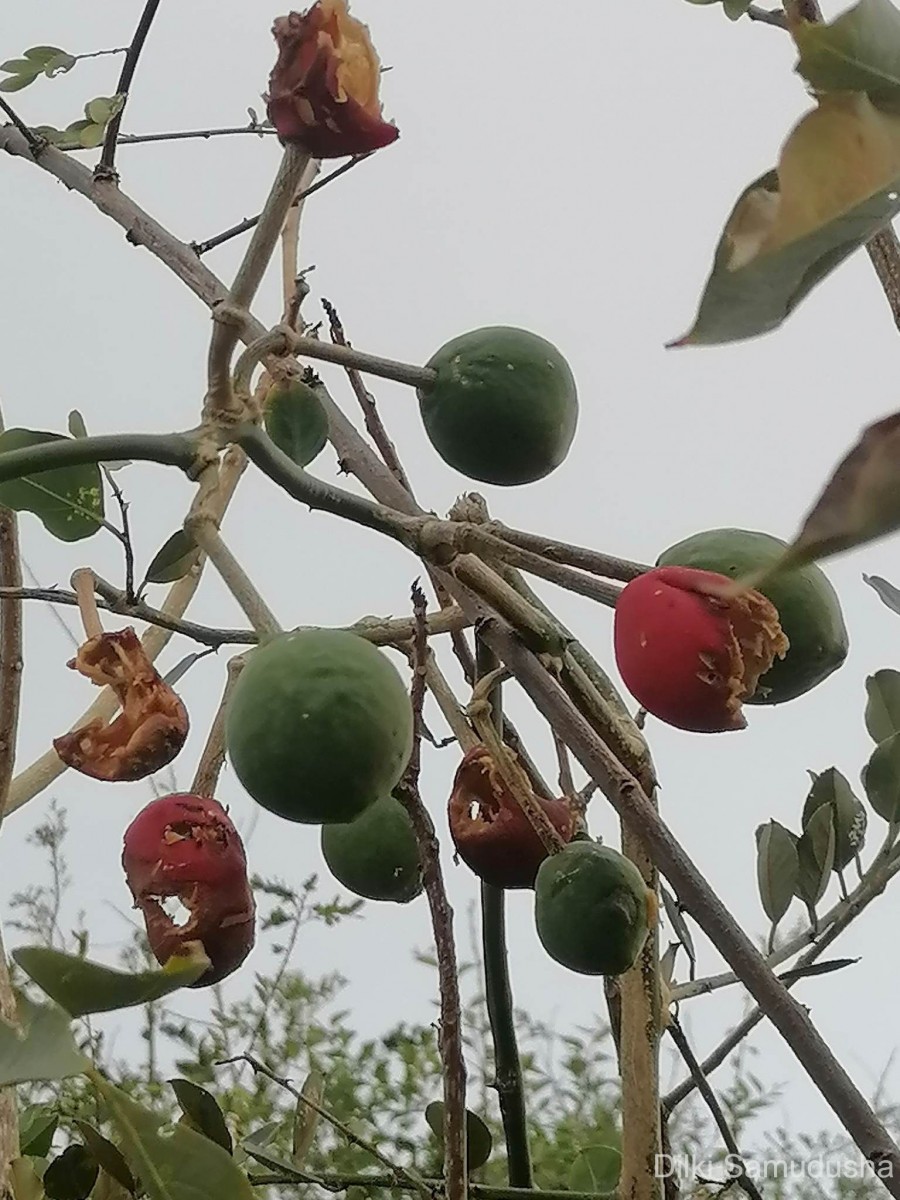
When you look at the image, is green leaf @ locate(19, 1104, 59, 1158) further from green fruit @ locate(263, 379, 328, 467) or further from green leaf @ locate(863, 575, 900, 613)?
green leaf @ locate(863, 575, 900, 613)

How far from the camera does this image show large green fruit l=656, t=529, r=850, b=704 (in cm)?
51

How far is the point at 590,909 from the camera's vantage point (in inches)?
20.3

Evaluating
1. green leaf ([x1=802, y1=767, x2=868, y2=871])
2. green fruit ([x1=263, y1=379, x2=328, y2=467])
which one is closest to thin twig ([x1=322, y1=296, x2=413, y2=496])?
green fruit ([x1=263, y1=379, x2=328, y2=467])

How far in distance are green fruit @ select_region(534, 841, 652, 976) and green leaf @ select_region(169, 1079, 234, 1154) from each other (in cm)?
21

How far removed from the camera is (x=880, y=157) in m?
0.23

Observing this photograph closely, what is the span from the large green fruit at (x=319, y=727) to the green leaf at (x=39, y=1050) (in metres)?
0.18

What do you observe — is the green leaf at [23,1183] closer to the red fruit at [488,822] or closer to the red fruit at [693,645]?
the red fruit at [488,822]

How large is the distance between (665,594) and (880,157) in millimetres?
234

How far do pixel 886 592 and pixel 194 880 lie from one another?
1.30 ft

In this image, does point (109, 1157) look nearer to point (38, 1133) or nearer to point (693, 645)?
point (38, 1133)

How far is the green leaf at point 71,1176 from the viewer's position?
0.69 metres

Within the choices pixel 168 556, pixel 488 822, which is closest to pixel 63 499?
pixel 168 556

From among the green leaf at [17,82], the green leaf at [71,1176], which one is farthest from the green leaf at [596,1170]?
the green leaf at [17,82]

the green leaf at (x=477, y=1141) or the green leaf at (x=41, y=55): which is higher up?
the green leaf at (x=41, y=55)
